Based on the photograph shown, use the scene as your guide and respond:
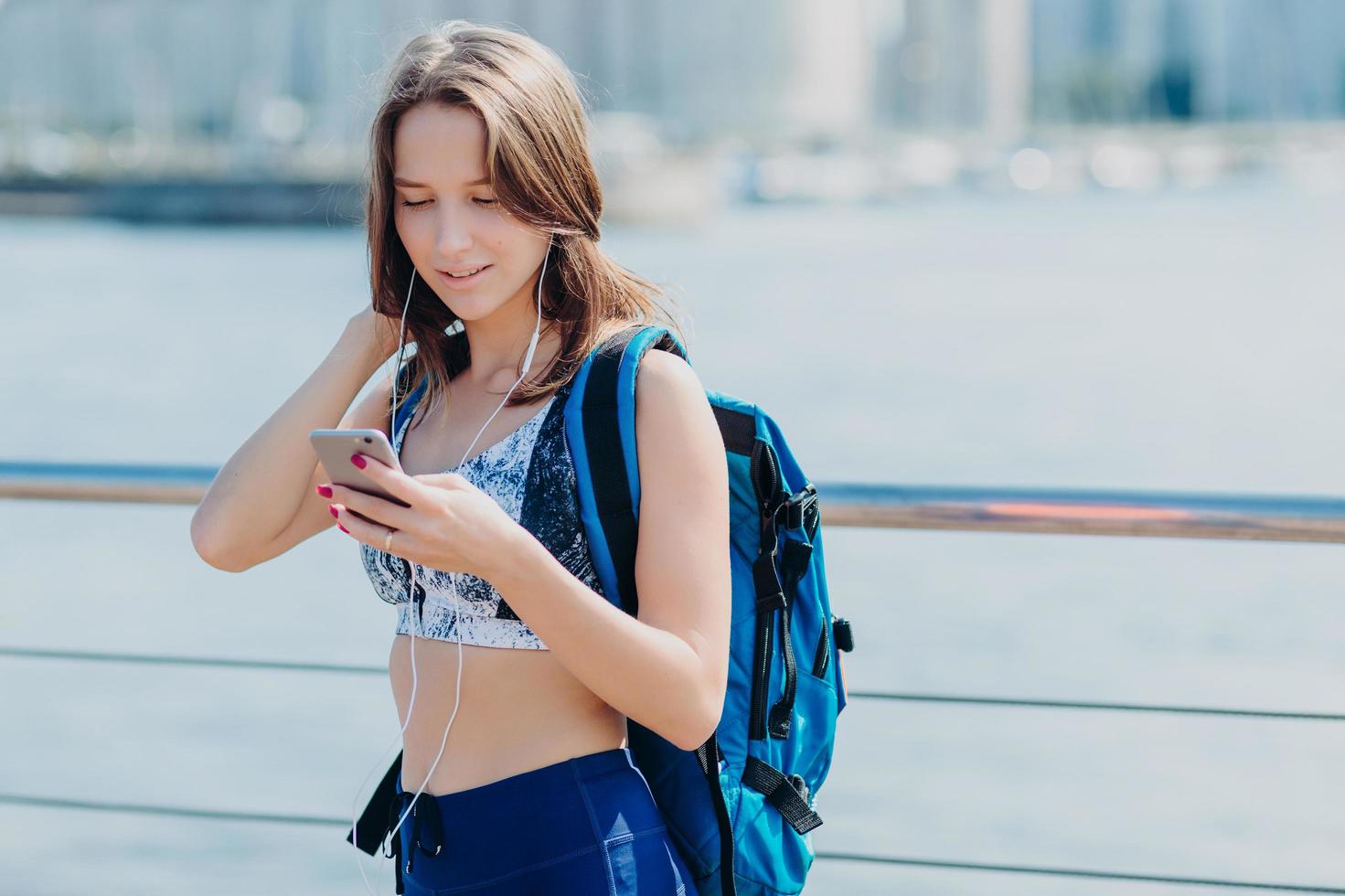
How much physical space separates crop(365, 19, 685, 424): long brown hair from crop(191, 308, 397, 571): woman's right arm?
12 centimetres

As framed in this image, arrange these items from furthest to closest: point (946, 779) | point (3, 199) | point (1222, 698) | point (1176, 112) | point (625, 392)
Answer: point (1176, 112), point (3, 199), point (1222, 698), point (946, 779), point (625, 392)

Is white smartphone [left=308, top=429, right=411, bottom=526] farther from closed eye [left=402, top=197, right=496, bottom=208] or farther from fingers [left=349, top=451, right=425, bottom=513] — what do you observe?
closed eye [left=402, top=197, right=496, bottom=208]

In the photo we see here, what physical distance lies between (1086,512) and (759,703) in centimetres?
85

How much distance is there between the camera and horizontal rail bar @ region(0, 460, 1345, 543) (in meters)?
2.25

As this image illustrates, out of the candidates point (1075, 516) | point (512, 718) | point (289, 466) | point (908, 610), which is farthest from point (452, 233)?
point (908, 610)

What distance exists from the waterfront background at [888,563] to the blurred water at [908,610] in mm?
42

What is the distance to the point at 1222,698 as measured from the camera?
10.7 meters

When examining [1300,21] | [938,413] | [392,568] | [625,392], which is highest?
[1300,21]

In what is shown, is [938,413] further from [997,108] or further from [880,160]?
[997,108]

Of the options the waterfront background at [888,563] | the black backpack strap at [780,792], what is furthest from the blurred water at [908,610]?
the black backpack strap at [780,792]

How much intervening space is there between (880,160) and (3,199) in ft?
125

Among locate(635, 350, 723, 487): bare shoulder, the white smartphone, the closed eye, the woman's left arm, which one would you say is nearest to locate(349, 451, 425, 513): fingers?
the white smartphone

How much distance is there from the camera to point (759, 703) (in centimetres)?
168

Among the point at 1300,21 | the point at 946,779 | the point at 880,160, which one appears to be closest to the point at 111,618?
the point at 946,779
